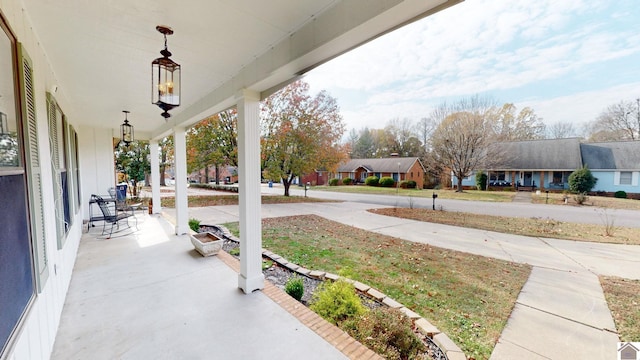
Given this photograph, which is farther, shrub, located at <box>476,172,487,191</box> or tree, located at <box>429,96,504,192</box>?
shrub, located at <box>476,172,487,191</box>

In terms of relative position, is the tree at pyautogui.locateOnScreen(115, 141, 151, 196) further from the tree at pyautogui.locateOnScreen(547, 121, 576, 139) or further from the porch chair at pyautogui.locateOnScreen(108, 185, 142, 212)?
the tree at pyautogui.locateOnScreen(547, 121, 576, 139)

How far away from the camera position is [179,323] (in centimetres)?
236

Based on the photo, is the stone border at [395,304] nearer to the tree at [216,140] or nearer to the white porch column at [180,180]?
the white porch column at [180,180]

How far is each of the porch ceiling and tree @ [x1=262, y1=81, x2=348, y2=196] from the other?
334 inches

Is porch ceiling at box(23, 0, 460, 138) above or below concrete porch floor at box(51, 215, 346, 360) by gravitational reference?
above

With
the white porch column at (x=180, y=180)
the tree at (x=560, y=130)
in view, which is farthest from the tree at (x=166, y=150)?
the tree at (x=560, y=130)

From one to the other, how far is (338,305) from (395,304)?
0.72m

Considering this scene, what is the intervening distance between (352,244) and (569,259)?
4068 mm

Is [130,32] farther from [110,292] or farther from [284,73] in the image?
[110,292]

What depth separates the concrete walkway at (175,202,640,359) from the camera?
7.45ft

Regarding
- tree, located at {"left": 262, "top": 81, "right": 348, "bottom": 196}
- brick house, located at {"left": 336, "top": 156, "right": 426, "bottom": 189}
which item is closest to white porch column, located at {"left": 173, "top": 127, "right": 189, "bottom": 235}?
tree, located at {"left": 262, "top": 81, "right": 348, "bottom": 196}

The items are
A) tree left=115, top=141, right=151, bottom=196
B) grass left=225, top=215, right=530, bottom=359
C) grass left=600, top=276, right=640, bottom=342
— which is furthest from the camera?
A: tree left=115, top=141, right=151, bottom=196

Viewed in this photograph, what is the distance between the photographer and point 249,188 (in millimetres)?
2947

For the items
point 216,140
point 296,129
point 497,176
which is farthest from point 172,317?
point 497,176
